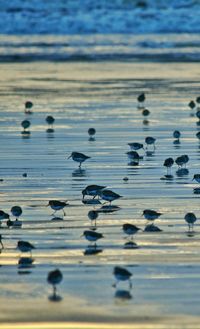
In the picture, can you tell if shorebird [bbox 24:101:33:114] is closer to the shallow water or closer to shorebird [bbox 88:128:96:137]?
the shallow water

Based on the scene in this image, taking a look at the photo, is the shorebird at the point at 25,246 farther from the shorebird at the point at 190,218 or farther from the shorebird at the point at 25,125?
the shorebird at the point at 25,125

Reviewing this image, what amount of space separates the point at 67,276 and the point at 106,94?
1969 cm

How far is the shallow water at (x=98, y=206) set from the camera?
9.85 m

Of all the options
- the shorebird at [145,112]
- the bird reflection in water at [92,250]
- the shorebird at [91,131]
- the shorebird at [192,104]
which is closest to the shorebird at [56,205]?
the bird reflection in water at [92,250]

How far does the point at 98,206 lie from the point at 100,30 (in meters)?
50.1

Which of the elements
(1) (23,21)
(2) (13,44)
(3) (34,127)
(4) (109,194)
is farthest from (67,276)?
(1) (23,21)

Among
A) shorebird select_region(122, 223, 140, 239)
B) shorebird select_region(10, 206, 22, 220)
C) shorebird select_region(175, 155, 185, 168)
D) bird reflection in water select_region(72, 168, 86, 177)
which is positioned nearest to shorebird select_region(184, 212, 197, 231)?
shorebird select_region(122, 223, 140, 239)

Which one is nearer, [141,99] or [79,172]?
[79,172]

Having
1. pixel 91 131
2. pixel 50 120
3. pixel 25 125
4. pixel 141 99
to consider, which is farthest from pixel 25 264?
pixel 141 99

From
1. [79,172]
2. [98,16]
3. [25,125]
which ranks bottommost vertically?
[79,172]

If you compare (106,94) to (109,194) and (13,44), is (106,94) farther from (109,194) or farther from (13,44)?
(13,44)

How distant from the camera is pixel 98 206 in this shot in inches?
584

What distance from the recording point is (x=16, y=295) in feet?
33.3

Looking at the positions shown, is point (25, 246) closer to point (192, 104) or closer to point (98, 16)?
point (192, 104)
